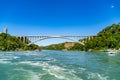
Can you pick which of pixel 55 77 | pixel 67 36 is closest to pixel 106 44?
pixel 67 36

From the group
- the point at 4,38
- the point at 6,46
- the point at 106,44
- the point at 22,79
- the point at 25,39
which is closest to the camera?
the point at 22,79

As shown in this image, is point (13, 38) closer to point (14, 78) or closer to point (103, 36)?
point (103, 36)

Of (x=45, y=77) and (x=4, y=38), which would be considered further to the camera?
(x=4, y=38)

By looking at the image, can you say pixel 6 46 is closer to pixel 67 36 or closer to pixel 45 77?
pixel 67 36

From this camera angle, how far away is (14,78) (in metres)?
22.1

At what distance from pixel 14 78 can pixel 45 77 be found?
2367 millimetres

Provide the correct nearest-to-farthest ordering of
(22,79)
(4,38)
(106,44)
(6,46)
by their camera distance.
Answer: (22,79)
(6,46)
(106,44)
(4,38)

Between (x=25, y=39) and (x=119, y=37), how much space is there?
187 ft

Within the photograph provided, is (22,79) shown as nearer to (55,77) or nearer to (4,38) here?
(55,77)

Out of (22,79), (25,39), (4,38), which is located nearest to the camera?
(22,79)

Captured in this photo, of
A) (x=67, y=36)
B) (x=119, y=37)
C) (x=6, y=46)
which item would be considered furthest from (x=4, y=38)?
(x=119, y=37)

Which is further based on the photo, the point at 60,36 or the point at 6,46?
the point at 60,36

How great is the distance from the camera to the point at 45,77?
2280cm

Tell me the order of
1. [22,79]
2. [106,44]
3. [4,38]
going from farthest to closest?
[4,38], [106,44], [22,79]
